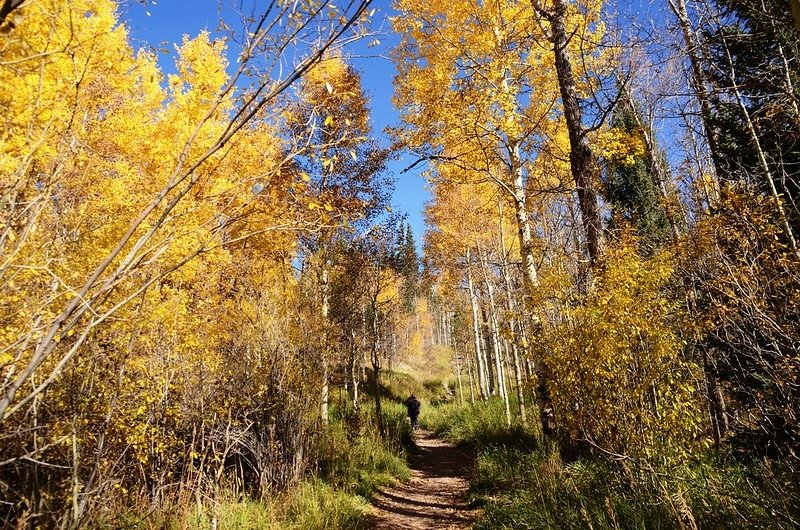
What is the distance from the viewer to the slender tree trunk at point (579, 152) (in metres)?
5.54

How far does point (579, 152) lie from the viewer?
225 inches

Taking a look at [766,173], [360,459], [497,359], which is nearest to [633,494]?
[766,173]

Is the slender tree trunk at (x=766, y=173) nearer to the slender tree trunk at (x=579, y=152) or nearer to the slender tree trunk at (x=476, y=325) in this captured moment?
the slender tree trunk at (x=579, y=152)

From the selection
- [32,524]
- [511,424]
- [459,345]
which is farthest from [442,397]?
[32,524]

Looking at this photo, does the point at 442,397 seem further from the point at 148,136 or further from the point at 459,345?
the point at 148,136

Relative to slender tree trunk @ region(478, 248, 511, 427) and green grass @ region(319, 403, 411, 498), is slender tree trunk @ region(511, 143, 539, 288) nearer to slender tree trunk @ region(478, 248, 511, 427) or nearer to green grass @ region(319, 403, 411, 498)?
green grass @ region(319, 403, 411, 498)

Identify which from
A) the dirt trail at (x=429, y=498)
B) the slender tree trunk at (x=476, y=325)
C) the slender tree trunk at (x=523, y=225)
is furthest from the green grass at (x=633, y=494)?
the slender tree trunk at (x=476, y=325)

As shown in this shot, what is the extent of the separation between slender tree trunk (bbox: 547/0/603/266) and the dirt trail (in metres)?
4.19

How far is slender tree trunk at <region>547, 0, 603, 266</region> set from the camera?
5.54m

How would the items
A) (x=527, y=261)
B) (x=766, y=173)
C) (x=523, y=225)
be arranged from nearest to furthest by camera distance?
(x=766, y=173) < (x=527, y=261) < (x=523, y=225)

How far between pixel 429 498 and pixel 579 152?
6.17 meters

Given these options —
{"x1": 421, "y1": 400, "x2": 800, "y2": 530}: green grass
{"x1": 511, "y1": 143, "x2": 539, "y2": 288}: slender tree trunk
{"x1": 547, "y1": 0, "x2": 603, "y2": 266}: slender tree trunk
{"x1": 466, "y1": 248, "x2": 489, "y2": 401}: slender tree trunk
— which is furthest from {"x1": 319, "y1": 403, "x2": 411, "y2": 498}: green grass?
{"x1": 466, "y1": 248, "x2": 489, "y2": 401}: slender tree trunk

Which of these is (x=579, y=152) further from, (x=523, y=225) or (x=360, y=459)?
(x=360, y=459)

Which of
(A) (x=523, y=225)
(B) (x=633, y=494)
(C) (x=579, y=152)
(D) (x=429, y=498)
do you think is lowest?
(D) (x=429, y=498)
